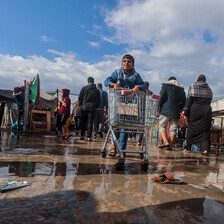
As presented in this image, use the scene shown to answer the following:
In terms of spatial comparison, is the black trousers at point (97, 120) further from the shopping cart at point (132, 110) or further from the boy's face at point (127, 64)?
Result: the shopping cart at point (132, 110)

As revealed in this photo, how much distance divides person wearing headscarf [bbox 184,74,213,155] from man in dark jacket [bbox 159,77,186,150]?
9.8 inches

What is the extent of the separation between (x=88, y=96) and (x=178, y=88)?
3.15m

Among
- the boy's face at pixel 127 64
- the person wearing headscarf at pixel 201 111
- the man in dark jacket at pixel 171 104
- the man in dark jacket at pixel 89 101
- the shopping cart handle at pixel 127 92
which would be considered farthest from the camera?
the man in dark jacket at pixel 89 101

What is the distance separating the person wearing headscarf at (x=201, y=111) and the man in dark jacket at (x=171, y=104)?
248mm

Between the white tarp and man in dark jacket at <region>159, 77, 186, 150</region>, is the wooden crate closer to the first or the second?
man in dark jacket at <region>159, 77, 186, 150</region>

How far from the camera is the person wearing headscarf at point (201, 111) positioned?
18.2 ft

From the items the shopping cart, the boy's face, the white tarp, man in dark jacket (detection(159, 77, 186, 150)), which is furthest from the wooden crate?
the white tarp

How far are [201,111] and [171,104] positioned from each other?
2.66ft

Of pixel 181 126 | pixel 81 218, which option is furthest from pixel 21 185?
pixel 181 126

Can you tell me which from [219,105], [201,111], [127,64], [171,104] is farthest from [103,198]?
[219,105]

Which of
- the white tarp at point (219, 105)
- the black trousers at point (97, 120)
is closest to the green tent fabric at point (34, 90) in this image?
the black trousers at point (97, 120)

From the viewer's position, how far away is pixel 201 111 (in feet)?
18.2

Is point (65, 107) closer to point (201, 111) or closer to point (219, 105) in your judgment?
point (201, 111)

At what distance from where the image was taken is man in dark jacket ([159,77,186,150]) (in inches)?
224
